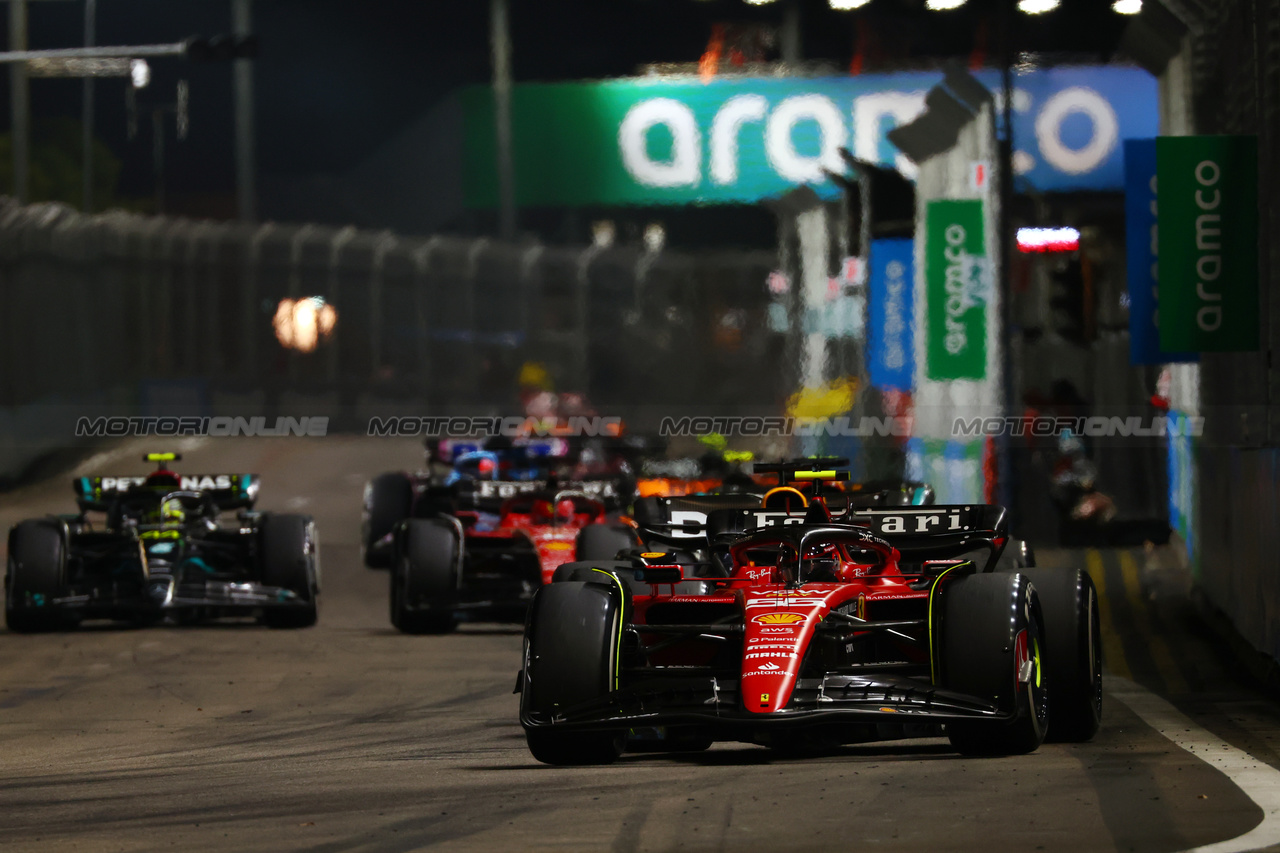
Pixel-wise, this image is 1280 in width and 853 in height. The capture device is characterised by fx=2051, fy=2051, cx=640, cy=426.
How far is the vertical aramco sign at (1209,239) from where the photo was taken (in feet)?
48.5

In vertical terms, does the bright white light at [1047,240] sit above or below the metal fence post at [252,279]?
below

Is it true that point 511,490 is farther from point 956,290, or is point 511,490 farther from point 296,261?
point 296,261

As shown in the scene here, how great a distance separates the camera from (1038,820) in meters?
6.96

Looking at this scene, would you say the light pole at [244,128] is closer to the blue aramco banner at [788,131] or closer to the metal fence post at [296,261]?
the metal fence post at [296,261]

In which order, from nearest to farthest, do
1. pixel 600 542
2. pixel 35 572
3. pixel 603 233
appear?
pixel 600 542 < pixel 35 572 < pixel 603 233

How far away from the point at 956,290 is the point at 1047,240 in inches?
47.2

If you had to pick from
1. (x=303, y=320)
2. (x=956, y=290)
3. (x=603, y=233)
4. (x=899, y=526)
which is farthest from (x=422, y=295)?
(x=899, y=526)

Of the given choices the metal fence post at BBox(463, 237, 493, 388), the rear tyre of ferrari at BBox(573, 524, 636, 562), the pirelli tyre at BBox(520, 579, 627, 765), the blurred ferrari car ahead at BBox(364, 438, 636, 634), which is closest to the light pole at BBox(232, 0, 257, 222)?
the metal fence post at BBox(463, 237, 493, 388)

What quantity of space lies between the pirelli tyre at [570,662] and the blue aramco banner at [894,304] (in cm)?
1887

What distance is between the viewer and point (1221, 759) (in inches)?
336

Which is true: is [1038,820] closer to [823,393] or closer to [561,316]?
[823,393]

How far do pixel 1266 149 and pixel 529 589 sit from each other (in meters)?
6.35

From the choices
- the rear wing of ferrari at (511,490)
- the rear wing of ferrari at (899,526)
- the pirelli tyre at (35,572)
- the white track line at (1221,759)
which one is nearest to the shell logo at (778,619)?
the rear wing of ferrari at (899,526)

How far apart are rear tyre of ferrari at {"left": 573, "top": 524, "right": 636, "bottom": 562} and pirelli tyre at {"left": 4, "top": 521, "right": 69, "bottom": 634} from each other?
4348 mm
